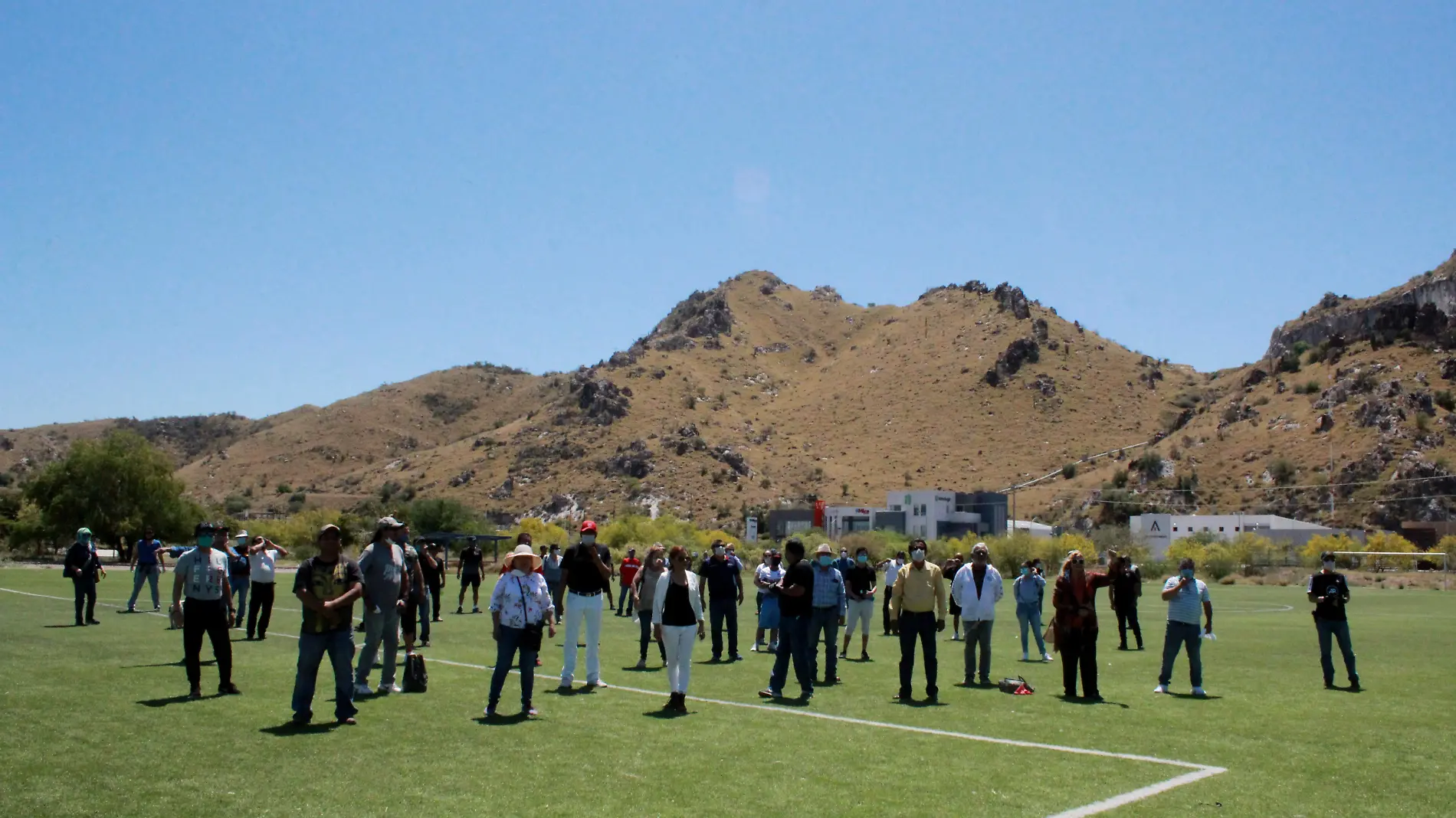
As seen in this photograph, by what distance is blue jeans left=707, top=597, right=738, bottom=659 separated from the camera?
653 inches

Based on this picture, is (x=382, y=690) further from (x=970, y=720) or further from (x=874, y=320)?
(x=874, y=320)

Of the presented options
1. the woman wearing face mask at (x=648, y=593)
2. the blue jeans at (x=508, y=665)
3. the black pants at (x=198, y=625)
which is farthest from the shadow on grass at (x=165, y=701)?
the woman wearing face mask at (x=648, y=593)

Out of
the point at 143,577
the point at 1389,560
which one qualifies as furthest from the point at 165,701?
the point at 1389,560

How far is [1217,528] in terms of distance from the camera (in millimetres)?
81750

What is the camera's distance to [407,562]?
1462 cm

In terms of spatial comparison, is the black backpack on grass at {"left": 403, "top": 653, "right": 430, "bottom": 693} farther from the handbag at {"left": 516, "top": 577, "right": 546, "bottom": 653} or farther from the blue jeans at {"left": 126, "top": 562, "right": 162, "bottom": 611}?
the blue jeans at {"left": 126, "top": 562, "right": 162, "bottom": 611}

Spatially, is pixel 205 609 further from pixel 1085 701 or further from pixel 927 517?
pixel 927 517

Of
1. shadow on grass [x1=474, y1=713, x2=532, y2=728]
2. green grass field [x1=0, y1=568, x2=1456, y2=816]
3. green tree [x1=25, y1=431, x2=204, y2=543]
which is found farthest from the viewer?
green tree [x1=25, y1=431, x2=204, y2=543]

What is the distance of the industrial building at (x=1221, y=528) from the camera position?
2992 inches

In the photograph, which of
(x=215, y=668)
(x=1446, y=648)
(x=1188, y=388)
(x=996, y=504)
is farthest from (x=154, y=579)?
(x=1188, y=388)

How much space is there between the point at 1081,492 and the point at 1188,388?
41458 millimetres

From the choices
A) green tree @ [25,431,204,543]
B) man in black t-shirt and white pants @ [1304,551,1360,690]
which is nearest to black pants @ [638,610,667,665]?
man in black t-shirt and white pants @ [1304,551,1360,690]

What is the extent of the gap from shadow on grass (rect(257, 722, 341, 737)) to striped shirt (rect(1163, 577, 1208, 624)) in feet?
32.2

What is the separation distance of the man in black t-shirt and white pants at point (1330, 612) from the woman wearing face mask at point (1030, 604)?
4278 mm
